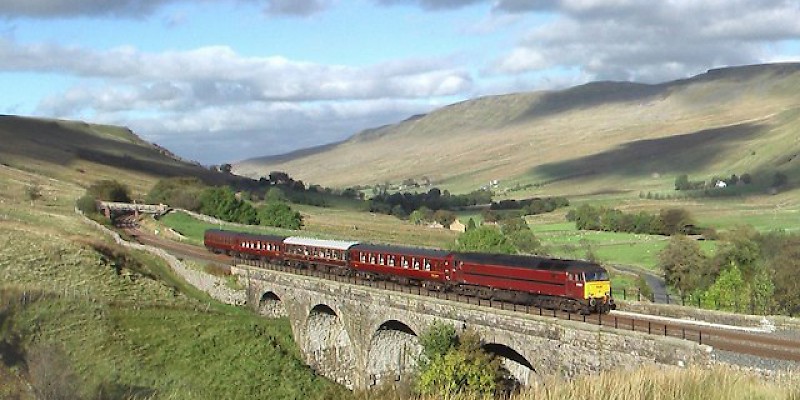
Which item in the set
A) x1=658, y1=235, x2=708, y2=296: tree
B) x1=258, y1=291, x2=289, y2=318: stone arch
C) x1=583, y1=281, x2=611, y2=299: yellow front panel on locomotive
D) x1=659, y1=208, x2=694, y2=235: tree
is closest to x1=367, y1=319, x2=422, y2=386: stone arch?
x1=583, y1=281, x2=611, y2=299: yellow front panel on locomotive

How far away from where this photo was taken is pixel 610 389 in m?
15.1

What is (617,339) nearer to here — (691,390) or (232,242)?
(691,390)

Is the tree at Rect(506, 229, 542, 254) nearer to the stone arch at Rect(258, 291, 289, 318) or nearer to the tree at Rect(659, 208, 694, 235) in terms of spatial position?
the stone arch at Rect(258, 291, 289, 318)

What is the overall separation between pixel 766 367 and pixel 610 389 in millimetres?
11768

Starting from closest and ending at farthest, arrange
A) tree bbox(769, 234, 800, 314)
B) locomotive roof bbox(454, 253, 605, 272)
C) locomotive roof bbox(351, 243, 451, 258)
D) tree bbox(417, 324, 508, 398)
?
tree bbox(417, 324, 508, 398) → locomotive roof bbox(454, 253, 605, 272) → locomotive roof bbox(351, 243, 451, 258) → tree bbox(769, 234, 800, 314)

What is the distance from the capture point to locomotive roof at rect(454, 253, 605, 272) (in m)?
36.9

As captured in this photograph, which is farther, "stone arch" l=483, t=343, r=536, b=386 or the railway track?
"stone arch" l=483, t=343, r=536, b=386

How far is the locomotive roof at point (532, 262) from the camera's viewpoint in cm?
3694

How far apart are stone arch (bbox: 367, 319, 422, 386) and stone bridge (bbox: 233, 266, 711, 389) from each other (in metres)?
0.06

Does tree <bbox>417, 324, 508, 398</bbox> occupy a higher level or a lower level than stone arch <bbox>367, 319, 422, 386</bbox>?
higher

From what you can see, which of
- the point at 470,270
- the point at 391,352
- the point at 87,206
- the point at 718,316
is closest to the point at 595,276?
the point at 718,316

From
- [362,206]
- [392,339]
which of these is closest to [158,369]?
[392,339]

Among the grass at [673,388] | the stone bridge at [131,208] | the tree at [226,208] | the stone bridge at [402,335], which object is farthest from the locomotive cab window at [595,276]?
the stone bridge at [131,208]

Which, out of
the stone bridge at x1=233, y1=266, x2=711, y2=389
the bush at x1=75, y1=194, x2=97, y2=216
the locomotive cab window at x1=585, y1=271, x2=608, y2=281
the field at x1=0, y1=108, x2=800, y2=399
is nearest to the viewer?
the field at x1=0, y1=108, x2=800, y2=399
